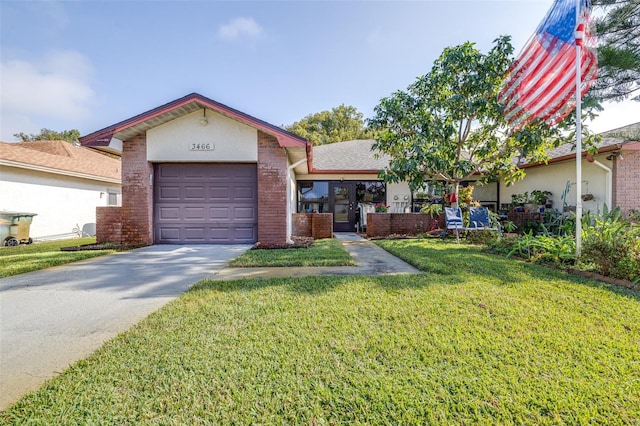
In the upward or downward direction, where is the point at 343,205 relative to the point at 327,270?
upward

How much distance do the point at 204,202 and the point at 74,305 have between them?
4.96 metres

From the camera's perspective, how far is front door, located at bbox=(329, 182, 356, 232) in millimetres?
12289

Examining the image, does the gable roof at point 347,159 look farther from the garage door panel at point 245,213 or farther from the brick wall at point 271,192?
the garage door panel at point 245,213

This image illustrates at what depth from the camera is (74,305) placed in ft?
10.6

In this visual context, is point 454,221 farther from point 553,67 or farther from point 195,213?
point 195,213

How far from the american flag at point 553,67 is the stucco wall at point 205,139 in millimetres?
6758

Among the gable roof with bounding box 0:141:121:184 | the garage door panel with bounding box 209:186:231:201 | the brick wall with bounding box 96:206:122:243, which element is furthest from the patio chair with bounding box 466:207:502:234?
the gable roof with bounding box 0:141:121:184

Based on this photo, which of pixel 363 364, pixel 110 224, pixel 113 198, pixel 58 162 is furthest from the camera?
pixel 113 198

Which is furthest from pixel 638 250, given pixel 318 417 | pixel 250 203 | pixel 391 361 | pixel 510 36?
pixel 250 203

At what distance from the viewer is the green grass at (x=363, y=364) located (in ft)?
5.08

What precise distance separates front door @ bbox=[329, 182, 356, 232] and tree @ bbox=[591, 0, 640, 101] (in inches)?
312

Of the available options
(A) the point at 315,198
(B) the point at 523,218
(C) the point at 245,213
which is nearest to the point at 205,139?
(C) the point at 245,213

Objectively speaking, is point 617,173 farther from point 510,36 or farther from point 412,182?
point 412,182

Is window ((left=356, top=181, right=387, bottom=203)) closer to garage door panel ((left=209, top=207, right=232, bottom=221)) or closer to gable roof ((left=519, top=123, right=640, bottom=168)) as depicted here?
gable roof ((left=519, top=123, right=640, bottom=168))
